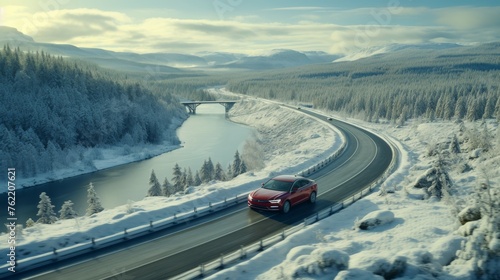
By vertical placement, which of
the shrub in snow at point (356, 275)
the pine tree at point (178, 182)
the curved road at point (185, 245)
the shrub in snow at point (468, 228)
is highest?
the shrub in snow at point (468, 228)

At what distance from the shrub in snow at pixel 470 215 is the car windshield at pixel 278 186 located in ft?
30.6

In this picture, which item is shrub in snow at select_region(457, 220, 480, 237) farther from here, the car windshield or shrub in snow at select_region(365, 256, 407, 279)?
the car windshield

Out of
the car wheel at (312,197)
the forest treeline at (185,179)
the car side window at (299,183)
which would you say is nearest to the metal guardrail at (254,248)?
the car wheel at (312,197)

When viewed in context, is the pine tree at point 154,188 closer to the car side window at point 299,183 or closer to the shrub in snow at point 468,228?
the car side window at point 299,183

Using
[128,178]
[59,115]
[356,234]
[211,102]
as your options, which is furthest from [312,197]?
[211,102]

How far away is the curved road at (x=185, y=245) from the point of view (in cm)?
1404

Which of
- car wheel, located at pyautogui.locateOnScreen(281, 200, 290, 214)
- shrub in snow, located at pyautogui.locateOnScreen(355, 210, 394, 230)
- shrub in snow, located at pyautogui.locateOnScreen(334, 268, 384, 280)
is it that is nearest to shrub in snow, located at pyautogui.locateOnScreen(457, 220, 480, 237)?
shrub in snow, located at pyautogui.locateOnScreen(355, 210, 394, 230)

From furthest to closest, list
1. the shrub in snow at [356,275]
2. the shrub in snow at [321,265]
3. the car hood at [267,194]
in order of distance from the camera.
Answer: the car hood at [267,194], the shrub in snow at [321,265], the shrub in snow at [356,275]

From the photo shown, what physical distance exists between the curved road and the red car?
545mm

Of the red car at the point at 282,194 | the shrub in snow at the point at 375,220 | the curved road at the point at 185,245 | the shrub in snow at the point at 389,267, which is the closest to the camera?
the shrub in snow at the point at 389,267

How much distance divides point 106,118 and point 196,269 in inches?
3436

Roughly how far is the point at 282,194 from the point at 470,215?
9575 mm

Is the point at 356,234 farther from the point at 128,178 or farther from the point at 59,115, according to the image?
the point at 59,115

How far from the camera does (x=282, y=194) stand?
70.0 feet
